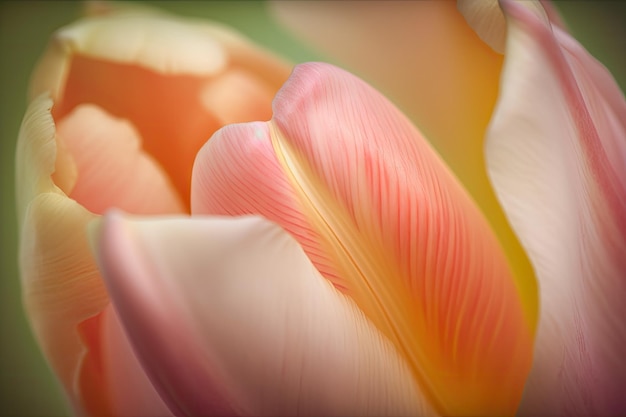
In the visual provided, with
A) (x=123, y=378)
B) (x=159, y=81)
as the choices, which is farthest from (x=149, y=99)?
(x=123, y=378)

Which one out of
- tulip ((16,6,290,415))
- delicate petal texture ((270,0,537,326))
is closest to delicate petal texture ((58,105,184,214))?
tulip ((16,6,290,415))

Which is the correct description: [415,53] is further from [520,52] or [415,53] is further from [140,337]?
[140,337]

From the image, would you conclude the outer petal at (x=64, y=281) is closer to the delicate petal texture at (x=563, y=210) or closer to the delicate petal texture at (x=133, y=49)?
the delicate petal texture at (x=133, y=49)

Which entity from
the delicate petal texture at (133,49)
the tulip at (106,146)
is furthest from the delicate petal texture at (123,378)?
the delicate petal texture at (133,49)

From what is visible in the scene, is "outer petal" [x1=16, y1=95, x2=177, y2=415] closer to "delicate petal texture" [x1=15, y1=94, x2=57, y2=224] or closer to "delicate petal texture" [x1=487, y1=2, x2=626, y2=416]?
"delicate petal texture" [x1=15, y1=94, x2=57, y2=224]

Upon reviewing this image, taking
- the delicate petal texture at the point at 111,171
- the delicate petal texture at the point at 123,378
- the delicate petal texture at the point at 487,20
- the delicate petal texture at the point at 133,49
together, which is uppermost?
the delicate petal texture at the point at 487,20

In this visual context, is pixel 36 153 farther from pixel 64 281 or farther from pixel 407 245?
pixel 407 245

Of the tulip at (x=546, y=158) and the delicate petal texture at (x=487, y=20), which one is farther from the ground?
the delicate petal texture at (x=487, y=20)
